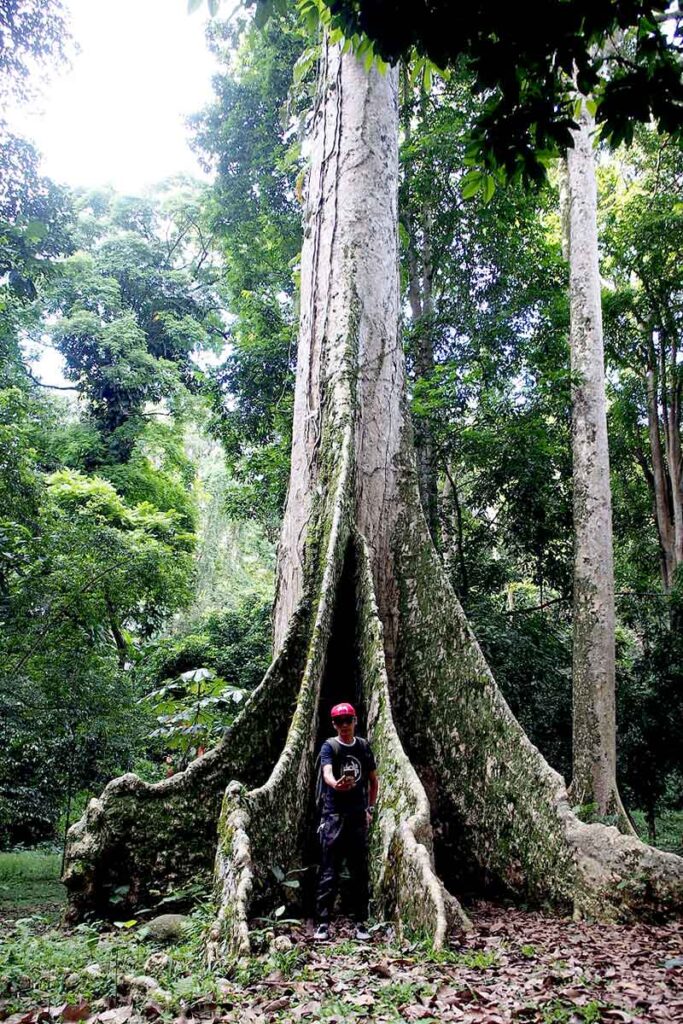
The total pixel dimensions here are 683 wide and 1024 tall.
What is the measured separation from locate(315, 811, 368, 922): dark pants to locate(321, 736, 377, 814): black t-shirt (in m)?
0.05

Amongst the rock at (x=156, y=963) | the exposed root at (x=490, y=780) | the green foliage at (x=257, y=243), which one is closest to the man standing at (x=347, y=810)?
the exposed root at (x=490, y=780)

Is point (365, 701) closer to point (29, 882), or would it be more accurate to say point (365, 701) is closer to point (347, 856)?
point (347, 856)

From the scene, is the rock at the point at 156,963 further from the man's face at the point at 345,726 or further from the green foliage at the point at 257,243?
the green foliage at the point at 257,243

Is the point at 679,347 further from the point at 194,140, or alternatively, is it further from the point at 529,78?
the point at 529,78

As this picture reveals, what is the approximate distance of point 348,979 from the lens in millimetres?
2822

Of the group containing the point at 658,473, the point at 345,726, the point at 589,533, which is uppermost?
the point at 658,473

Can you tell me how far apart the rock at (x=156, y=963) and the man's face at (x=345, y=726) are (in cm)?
168

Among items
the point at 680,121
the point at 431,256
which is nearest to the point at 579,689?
the point at 431,256

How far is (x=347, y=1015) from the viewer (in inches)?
94.5

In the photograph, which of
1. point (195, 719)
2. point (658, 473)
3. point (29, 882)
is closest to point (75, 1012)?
point (195, 719)

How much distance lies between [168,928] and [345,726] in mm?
1426

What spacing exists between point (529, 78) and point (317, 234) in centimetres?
424

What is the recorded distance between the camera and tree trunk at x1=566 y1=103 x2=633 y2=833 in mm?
9055

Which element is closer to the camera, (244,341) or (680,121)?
(680,121)
